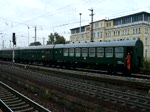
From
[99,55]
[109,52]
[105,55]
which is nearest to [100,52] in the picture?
[99,55]

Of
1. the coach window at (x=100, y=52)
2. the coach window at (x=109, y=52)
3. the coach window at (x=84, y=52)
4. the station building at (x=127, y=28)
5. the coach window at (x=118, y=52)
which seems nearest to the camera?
the coach window at (x=118, y=52)

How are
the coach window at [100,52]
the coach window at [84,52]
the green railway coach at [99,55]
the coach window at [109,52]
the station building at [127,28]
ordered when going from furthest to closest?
1. the station building at [127,28]
2. the coach window at [84,52]
3. the coach window at [100,52]
4. the coach window at [109,52]
5. the green railway coach at [99,55]

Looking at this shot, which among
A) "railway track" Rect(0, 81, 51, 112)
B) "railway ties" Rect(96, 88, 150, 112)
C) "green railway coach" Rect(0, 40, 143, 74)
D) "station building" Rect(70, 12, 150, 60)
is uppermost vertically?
"station building" Rect(70, 12, 150, 60)

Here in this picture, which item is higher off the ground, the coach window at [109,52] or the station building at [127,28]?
the station building at [127,28]

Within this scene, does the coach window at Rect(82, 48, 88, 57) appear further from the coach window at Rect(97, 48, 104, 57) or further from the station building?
the station building

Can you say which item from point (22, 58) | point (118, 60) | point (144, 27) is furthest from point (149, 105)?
point (144, 27)

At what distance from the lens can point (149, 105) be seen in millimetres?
10219

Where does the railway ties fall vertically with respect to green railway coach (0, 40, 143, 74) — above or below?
below

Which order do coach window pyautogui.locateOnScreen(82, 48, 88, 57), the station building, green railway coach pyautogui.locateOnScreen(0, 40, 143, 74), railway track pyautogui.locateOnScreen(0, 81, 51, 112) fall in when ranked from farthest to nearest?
the station building, coach window pyautogui.locateOnScreen(82, 48, 88, 57), green railway coach pyautogui.locateOnScreen(0, 40, 143, 74), railway track pyautogui.locateOnScreen(0, 81, 51, 112)

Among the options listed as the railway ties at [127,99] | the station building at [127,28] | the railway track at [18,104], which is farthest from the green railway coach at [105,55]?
the station building at [127,28]

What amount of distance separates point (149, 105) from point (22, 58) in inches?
1526

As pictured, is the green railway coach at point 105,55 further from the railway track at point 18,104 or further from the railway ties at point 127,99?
the railway track at point 18,104

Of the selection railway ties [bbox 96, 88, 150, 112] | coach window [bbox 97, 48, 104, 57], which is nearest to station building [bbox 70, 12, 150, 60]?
coach window [bbox 97, 48, 104, 57]

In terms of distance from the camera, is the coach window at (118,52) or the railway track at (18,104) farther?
the coach window at (118,52)
